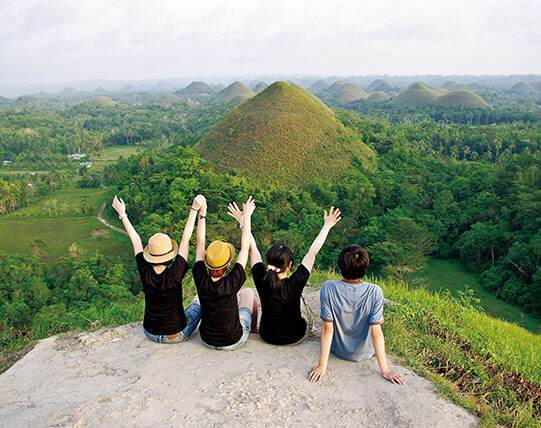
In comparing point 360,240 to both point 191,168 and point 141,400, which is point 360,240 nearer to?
point 191,168

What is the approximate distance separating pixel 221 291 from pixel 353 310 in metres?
1.07

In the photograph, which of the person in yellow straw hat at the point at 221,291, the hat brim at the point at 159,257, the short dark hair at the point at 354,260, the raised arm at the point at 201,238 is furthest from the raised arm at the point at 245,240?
the short dark hair at the point at 354,260

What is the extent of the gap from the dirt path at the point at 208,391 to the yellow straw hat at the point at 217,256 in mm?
883

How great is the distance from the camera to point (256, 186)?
69.3ft

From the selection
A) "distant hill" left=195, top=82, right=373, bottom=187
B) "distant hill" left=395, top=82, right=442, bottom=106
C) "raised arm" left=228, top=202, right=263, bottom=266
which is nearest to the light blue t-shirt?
"raised arm" left=228, top=202, right=263, bottom=266

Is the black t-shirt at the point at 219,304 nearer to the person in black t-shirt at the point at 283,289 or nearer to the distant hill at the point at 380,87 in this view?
the person in black t-shirt at the point at 283,289

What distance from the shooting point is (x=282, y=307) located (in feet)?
11.8

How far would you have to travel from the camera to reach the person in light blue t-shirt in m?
3.21

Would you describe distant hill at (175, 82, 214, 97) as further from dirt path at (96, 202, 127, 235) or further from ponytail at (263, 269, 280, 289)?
ponytail at (263, 269, 280, 289)

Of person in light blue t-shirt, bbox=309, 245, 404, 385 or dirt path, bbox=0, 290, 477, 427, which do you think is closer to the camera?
dirt path, bbox=0, 290, 477, 427

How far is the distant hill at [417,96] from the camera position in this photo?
73.1 metres

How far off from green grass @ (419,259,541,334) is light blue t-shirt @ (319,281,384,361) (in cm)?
997

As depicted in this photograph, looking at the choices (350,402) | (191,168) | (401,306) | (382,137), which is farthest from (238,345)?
(382,137)

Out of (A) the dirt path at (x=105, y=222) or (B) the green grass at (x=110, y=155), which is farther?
(B) the green grass at (x=110, y=155)
